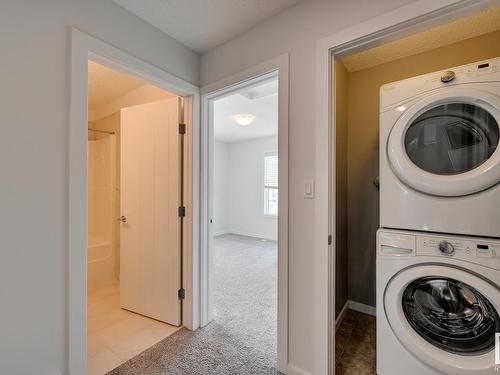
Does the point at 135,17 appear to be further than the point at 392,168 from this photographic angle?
Yes

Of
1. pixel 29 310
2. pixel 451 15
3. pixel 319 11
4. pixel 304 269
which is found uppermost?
pixel 319 11

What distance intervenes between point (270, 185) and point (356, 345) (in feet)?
13.1

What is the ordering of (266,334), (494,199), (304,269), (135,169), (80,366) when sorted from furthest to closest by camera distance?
(135,169) < (266,334) < (304,269) < (80,366) < (494,199)

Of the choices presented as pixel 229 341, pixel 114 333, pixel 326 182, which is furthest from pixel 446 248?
pixel 114 333

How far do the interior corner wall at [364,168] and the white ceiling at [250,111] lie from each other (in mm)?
903

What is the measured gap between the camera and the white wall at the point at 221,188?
5883 millimetres

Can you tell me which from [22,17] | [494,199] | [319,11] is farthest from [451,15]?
[22,17]

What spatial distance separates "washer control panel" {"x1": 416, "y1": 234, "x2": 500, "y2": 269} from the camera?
1057mm

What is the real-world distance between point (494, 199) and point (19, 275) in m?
2.31

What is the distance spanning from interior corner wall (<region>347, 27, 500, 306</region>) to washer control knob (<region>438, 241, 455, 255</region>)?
1112 mm

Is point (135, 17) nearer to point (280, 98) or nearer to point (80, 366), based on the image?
point (280, 98)

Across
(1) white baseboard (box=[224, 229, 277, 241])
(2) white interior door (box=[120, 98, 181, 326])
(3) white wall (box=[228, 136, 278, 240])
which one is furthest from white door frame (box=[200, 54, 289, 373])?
(1) white baseboard (box=[224, 229, 277, 241])

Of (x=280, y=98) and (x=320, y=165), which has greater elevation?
(x=280, y=98)

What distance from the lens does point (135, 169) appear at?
2252 mm
